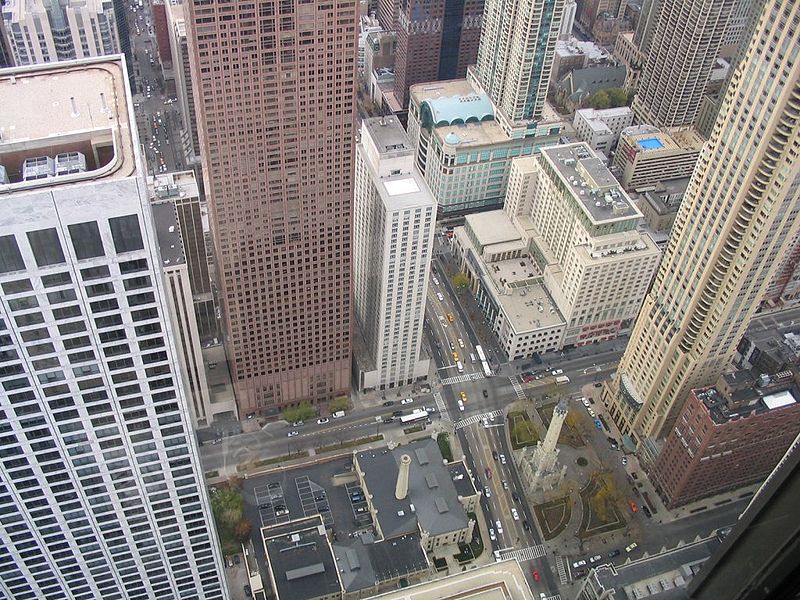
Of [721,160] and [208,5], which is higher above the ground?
[208,5]

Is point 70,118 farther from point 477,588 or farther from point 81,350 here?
point 477,588

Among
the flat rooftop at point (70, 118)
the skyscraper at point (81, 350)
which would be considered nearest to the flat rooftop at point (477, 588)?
the skyscraper at point (81, 350)

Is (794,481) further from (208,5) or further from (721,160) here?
(721,160)

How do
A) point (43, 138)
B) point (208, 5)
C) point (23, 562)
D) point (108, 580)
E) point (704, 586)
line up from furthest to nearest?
1. point (208, 5)
2. point (108, 580)
3. point (23, 562)
4. point (43, 138)
5. point (704, 586)

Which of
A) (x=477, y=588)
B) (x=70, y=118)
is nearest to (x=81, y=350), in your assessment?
(x=70, y=118)

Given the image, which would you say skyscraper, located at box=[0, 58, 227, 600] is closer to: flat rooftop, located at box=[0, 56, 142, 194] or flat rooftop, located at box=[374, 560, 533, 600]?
flat rooftop, located at box=[0, 56, 142, 194]

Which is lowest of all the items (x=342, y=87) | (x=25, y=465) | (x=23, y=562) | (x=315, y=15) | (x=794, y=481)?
(x=23, y=562)

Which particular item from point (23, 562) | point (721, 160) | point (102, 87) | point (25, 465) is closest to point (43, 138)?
point (102, 87)

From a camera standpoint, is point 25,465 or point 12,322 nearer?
point 12,322
